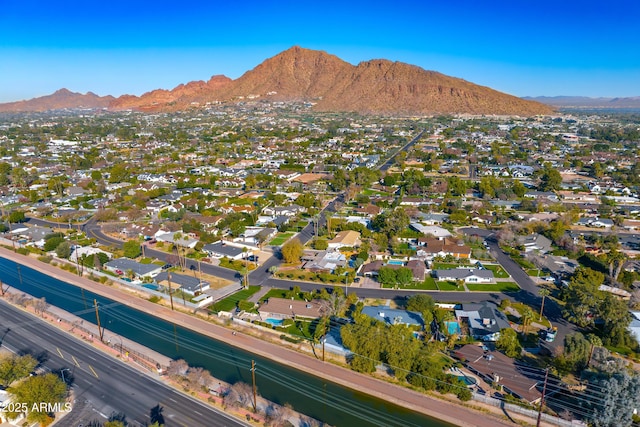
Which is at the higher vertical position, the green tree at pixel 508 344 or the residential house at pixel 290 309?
the green tree at pixel 508 344

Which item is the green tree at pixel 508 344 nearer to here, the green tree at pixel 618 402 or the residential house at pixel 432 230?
the green tree at pixel 618 402

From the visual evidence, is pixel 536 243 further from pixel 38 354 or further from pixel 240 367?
pixel 38 354

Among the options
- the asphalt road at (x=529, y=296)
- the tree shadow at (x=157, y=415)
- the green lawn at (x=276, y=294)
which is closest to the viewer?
the tree shadow at (x=157, y=415)

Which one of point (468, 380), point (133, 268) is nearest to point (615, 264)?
point (468, 380)

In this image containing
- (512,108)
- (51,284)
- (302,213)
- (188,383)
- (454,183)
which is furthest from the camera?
(512,108)

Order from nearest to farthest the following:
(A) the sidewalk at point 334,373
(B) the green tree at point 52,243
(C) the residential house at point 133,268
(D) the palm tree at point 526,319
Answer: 1. (A) the sidewalk at point 334,373
2. (D) the palm tree at point 526,319
3. (C) the residential house at point 133,268
4. (B) the green tree at point 52,243

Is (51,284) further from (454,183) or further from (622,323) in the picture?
(454,183)

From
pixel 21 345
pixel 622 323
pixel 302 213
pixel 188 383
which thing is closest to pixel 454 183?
pixel 302 213

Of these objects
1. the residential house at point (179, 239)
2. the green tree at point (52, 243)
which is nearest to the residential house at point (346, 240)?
the residential house at point (179, 239)
